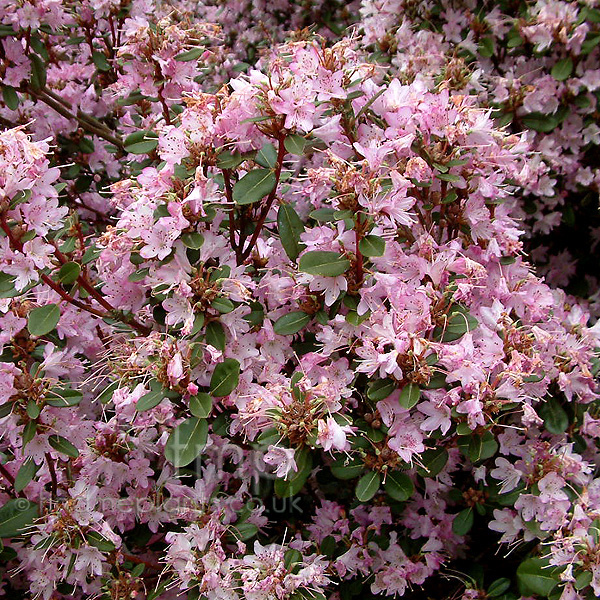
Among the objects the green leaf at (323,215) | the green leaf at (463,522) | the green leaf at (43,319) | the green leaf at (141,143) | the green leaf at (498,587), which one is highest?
the green leaf at (323,215)

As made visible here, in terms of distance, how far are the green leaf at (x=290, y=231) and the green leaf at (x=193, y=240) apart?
0.29m

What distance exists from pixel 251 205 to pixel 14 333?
795 mm

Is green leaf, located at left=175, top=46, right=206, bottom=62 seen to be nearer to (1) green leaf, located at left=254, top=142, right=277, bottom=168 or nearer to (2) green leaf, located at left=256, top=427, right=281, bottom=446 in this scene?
(1) green leaf, located at left=254, top=142, right=277, bottom=168

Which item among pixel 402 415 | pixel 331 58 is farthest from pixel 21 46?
pixel 402 415

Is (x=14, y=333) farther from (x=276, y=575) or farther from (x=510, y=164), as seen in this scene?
(x=510, y=164)

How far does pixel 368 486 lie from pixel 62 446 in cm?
87

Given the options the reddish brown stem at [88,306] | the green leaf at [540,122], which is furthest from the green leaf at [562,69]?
the reddish brown stem at [88,306]

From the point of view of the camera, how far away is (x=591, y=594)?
1852 mm

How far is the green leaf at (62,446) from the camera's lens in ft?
6.55

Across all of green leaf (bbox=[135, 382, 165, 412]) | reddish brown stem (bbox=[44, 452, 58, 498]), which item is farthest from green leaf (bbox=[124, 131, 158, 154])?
reddish brown stem (bbox=[44, 452, 58, 498])

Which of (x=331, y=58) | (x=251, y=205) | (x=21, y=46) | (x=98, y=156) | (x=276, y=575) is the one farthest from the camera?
(x=98, y=156)

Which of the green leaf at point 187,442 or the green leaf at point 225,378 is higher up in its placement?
the green leaf at point 225,378

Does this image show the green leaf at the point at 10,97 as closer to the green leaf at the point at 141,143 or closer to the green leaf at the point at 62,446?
the green leaf at the point at 141,143

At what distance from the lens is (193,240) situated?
1.77m
